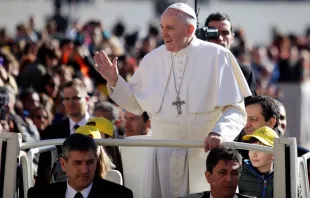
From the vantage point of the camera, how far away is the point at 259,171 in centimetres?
855

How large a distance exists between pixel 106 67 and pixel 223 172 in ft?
4.06

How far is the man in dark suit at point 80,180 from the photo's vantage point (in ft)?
25.4

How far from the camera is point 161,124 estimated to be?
840cm

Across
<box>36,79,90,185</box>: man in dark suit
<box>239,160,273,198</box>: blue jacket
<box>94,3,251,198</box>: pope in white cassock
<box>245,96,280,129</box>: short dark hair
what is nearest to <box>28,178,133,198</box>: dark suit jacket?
<box>94,3,251,198</box>: pope in white cassock

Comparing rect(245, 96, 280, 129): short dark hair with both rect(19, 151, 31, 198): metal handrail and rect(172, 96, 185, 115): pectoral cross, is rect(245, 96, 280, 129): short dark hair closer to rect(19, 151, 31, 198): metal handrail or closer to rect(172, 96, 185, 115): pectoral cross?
rect(172, 96, 185, 115): pectoral cross

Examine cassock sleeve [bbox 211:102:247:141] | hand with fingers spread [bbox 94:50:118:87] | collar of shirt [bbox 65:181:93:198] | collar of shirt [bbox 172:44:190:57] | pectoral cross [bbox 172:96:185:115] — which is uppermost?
collar of shirt [bbox 172:44:190:57]

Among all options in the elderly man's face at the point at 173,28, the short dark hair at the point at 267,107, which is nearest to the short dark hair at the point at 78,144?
the elderly man's face at the point at 173,28

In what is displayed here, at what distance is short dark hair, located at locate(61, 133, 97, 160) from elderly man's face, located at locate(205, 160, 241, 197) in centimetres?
86

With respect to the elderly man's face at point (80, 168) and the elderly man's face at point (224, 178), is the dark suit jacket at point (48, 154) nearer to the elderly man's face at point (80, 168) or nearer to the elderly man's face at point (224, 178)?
the elderly man's face at point (80, 168)

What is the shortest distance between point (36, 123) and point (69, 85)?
1198 mm

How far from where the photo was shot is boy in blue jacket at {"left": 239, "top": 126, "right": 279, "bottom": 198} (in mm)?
8422

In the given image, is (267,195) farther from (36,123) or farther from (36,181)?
(36,123)

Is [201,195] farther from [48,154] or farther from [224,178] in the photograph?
[48,154]

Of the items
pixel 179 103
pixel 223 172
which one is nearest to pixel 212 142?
pixel 223 172
